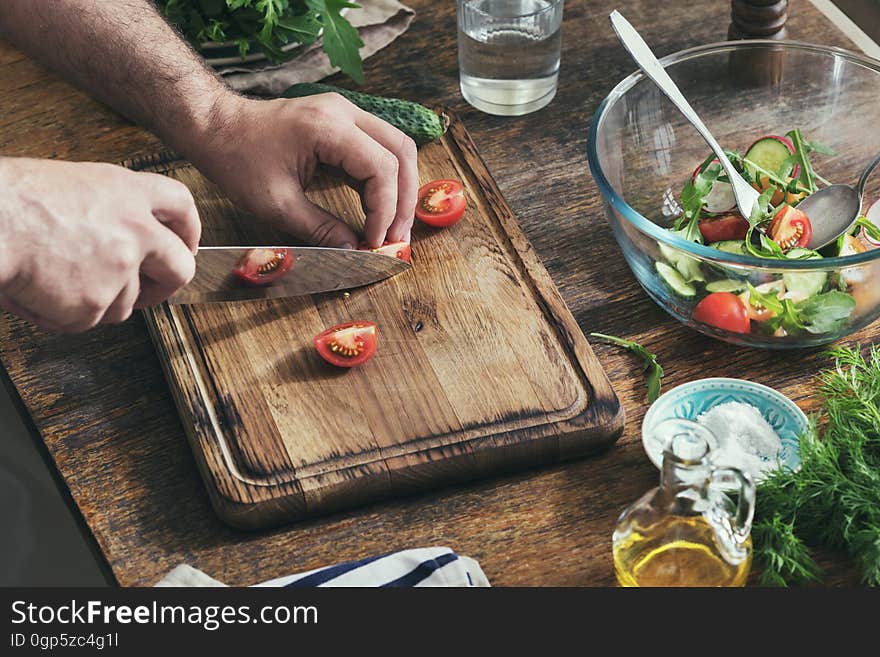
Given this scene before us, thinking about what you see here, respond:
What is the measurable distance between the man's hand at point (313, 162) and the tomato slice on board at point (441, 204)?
1.5 inches

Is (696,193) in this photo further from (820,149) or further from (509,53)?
(509,53)

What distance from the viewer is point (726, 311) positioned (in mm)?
1246

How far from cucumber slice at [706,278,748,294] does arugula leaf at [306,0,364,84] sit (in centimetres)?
71

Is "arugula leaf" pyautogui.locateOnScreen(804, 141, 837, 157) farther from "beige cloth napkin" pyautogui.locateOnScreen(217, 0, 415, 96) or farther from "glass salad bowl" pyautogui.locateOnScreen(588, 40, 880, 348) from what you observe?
"beige cloth napkin" pyautogui.locateOnScreen(217, 0, 415, 96)

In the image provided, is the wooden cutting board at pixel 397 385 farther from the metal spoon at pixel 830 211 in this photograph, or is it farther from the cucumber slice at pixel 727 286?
the metal spoon at pixel 830 211

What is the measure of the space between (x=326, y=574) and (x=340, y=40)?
Answer: 928 millimetres

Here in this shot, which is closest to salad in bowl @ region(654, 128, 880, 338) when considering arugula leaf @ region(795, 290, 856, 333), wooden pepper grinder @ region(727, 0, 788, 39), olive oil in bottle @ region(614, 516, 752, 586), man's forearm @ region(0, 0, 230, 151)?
arugula leaf @ region(795, 290, 856, 333)

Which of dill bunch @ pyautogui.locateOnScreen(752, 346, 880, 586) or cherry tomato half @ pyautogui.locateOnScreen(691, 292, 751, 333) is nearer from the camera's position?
dill bunch @ pyautogui.locateOnScreen(752, 346, 880, 586)

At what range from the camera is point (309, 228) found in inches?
55.4

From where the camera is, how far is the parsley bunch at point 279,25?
5.40 feet

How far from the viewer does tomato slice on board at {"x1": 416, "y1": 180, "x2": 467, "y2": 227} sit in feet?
4.75

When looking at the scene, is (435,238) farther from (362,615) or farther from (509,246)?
(362,615)

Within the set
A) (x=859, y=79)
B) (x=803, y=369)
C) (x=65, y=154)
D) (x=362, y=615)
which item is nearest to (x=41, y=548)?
(x=65, y=154)

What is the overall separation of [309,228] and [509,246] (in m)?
0.27
